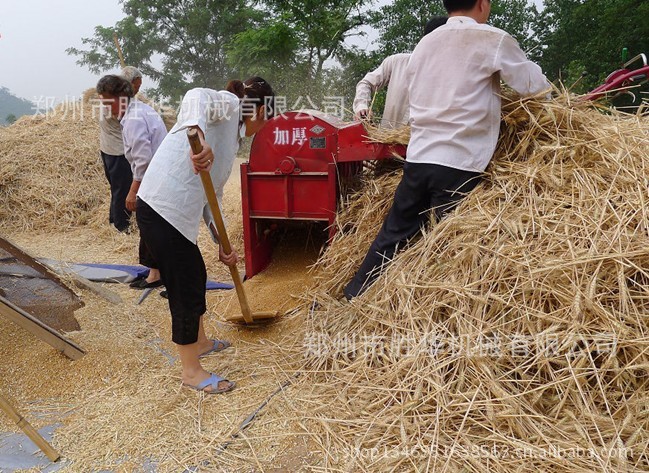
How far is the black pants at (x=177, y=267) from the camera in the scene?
2.41 meters

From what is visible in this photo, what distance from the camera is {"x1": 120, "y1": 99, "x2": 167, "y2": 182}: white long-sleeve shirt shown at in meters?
3.87

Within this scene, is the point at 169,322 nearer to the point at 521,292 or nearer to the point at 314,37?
the point at 521,292

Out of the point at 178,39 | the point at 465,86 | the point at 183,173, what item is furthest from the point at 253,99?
the point at 178,39

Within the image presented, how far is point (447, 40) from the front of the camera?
2438mm

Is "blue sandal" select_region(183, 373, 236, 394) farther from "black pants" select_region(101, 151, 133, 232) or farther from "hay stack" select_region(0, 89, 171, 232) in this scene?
"hay stack" select_region(0, 89, 171, 232)

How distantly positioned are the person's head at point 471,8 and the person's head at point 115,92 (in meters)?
2.58

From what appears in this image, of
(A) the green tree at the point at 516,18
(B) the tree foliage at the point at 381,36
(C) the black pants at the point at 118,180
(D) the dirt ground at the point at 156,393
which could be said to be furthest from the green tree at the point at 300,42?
(D) the dirt ground at the point at 156,393

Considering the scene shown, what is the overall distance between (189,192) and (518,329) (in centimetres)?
156

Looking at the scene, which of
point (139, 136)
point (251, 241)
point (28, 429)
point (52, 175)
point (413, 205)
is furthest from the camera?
point (52, 175)

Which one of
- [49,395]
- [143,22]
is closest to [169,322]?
[49,395]

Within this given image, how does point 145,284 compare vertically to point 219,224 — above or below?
below

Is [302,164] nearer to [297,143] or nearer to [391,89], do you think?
[297,143]

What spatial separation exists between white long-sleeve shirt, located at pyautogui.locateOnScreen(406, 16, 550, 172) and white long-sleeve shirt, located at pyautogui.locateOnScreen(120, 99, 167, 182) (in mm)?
2222

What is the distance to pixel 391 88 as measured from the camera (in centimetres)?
359
